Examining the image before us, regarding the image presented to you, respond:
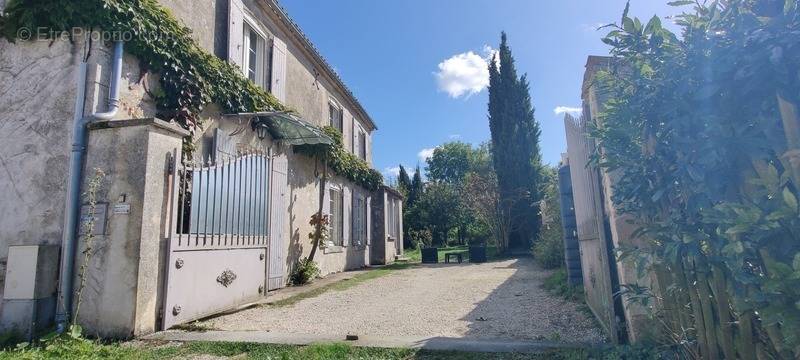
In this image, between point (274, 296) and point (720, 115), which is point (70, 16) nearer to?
point (274, 296)

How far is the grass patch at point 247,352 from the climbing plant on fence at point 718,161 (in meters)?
1.22

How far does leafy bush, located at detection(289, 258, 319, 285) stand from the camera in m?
8.82

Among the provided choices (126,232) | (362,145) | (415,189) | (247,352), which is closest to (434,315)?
(247,352)

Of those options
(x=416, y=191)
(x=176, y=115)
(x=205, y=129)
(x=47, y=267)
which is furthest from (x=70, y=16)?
(x=416, y=191)

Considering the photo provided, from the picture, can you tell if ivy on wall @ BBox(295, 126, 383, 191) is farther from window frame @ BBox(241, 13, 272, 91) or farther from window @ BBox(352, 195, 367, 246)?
window frame @ BBox(241, 13, 272, 91)

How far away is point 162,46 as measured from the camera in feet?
17.5

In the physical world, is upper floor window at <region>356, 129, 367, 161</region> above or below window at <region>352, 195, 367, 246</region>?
above

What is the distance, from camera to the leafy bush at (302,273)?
882 centimetres

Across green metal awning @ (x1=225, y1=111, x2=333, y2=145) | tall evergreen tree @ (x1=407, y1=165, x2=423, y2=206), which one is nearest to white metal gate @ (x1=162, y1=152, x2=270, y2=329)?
green metal awning @ (x1=225, y1=111, x2=333, y2=145)

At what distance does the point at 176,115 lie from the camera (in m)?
5.62

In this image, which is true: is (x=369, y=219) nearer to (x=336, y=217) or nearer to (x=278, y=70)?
(x=336, y=217)

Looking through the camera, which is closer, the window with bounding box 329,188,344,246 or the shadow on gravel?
the shadow on gravel

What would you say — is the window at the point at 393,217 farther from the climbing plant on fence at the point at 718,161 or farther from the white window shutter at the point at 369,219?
the climbing plant on fence at the point at 718,161

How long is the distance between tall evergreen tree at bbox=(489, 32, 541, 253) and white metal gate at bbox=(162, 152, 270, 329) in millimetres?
15446
